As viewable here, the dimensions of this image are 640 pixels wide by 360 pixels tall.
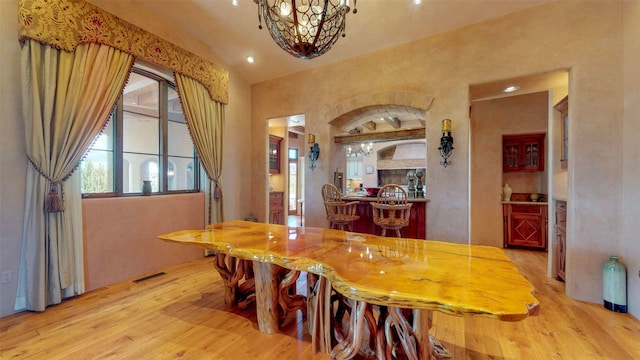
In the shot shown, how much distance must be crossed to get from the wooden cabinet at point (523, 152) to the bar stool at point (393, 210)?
3.02 m

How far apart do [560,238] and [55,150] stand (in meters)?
5.67

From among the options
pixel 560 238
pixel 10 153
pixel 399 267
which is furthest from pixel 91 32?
pixel 560 238

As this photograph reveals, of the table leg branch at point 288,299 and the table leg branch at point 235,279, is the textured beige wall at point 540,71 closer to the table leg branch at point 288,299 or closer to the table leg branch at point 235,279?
the table leg branch at point 288,299

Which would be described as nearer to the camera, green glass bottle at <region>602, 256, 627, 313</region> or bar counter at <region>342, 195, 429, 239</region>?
green glass bottle at <region>602, 256, 627, 313</region>

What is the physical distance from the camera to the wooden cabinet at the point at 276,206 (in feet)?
20.6

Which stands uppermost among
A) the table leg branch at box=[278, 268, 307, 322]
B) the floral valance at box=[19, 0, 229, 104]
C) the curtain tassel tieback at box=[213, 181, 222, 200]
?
the floral valance at box=[19, 0, 229, 104]

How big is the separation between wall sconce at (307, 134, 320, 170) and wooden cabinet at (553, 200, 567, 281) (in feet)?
11.1

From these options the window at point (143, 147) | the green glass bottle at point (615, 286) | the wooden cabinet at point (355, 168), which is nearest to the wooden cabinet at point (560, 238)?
the green glass bottle at point (615, 286)

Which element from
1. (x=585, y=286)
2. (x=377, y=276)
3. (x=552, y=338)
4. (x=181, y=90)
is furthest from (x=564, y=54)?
(x=181, y=90)

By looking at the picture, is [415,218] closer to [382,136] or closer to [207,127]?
[382,136]

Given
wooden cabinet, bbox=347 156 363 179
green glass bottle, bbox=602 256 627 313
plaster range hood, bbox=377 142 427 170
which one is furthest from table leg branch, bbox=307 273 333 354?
wooden cabinet, bbox=347 156 363 179

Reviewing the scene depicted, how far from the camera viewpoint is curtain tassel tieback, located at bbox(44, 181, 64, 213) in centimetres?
241

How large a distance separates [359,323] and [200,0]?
13.5 feet

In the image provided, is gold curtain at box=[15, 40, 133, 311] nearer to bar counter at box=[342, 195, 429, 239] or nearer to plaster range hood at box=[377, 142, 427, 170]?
bar counter at box=[342, 195, 429, 239]
